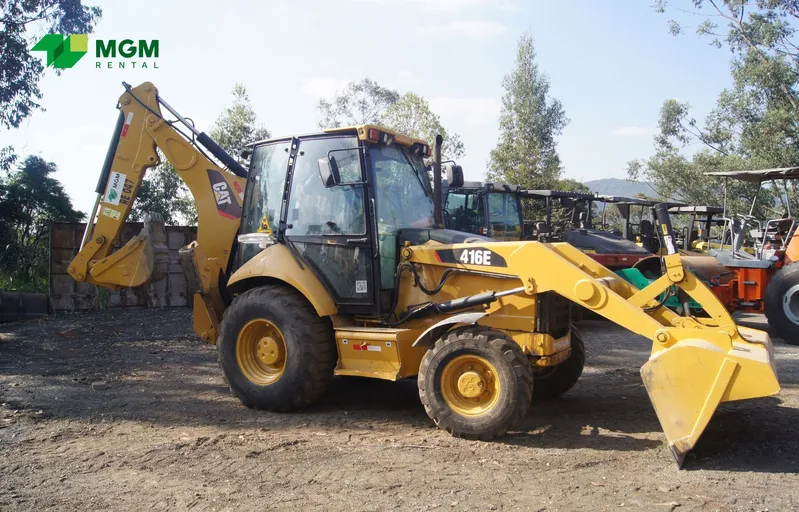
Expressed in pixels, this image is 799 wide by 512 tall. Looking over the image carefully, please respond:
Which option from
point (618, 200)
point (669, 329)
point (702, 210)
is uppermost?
point (618, 200)

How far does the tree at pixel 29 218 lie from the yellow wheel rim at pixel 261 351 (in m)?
9.08

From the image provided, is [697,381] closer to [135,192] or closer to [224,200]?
[224,200]

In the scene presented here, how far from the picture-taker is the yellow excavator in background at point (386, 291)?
490 cm

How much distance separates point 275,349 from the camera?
20.0ft

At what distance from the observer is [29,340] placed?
32.4ft

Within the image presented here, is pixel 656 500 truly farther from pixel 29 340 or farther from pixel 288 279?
pixel 29 340

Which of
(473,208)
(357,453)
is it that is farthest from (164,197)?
(357,453)

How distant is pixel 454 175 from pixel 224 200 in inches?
97.3

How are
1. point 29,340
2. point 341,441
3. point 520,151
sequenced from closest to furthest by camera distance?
point 341,441, point 29,340, point 520,151

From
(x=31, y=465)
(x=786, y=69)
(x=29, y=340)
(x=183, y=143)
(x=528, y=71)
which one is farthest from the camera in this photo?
(x=528, y=71)

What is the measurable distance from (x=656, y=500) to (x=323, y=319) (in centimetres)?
314

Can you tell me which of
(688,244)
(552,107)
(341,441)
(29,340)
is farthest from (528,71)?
(341,441)

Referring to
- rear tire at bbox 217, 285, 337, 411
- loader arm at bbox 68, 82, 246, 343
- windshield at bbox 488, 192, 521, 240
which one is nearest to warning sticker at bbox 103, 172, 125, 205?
loader arm at bbox 68, 82, 246, 343

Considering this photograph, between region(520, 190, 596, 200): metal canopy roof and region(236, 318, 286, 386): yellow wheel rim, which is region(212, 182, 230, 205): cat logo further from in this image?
region(520, 190, 596, 200): metal canopy roof
